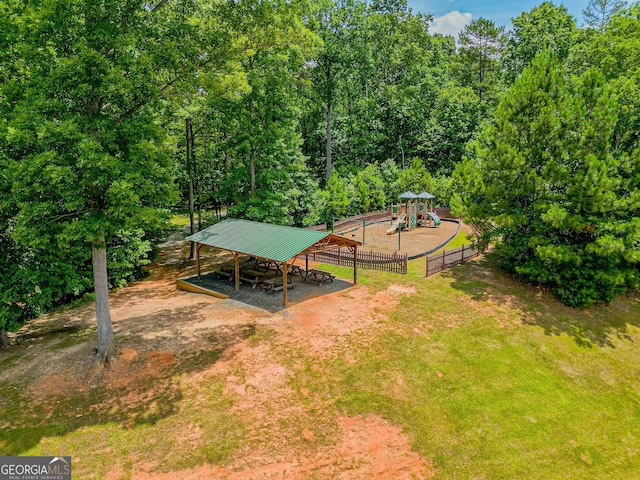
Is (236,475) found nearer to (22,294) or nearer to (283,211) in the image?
(22,294)

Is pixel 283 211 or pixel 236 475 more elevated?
pixel 283 211

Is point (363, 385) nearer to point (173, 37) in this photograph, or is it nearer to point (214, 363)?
point (214, 363)

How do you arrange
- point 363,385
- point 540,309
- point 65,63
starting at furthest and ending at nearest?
1. point 540,309
2. point 363,385
3. point 65,63

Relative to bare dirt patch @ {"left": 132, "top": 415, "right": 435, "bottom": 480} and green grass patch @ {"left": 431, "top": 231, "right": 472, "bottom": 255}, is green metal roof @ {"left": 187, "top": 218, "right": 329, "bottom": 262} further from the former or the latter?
green grass patch @ {"left": 431, "top": 231, "right": 472, "bottom": 255}

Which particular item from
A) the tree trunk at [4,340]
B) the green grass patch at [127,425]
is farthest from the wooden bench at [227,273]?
the tree trunk at [4,340]

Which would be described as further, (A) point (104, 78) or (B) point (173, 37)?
(B) point (173, 37)

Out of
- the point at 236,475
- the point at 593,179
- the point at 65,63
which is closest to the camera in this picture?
the point at 236,475

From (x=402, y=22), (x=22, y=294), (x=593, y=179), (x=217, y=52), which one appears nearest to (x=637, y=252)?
(x=593, y=179)

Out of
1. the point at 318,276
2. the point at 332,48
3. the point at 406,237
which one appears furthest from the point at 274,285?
the point at 332,48

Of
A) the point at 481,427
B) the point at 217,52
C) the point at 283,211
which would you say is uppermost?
the point at 217,52
